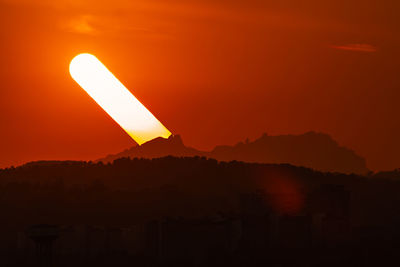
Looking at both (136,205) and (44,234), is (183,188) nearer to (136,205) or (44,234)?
(136,205)

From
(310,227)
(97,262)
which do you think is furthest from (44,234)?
(310,227)

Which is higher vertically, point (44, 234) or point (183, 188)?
point (183, 188)

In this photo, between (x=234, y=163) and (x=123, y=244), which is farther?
(x=234, y=163)

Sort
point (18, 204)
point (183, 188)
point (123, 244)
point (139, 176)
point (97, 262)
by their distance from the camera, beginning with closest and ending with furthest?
point (97, 262) → point (123, 244) → point (18, 204) → point (183, 188) → point (139, 176)

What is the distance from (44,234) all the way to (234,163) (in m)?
45.8

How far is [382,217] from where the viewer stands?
54781 millimetres

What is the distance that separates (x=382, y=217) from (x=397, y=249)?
64.7 feet

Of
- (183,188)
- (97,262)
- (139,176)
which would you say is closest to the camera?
(97,262)

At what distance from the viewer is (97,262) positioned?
3425 centimetres

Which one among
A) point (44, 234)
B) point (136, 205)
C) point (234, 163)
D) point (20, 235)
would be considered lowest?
point (44, 234)

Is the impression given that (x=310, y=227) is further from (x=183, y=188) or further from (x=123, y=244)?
(x=183, y=188)

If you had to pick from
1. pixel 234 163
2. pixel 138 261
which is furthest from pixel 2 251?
pixel 234 163

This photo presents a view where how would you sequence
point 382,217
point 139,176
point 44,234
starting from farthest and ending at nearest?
point 139,176, point 382,217, point 44,234

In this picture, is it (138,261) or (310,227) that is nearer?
(138,261)
